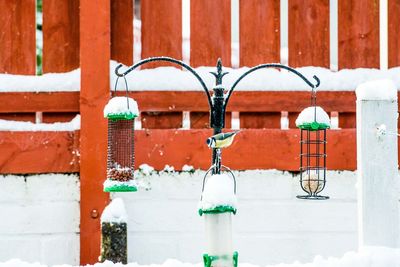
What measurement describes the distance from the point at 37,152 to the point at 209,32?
1.01 metres

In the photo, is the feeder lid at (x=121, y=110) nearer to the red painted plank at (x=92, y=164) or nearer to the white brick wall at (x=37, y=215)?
the red painted plank at (x=92, y=164)

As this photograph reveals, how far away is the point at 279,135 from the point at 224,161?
0.29m

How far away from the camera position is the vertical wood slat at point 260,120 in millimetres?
3121

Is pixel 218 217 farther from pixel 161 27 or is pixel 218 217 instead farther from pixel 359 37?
pixel 359 37

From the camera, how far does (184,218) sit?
3.05m

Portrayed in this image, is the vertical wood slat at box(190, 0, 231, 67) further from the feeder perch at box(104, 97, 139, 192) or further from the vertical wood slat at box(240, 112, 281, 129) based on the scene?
the feeder perch at box(104, 97, 139, 192)

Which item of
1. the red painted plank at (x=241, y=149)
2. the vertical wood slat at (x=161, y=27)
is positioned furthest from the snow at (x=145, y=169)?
the vertical wood slat at (x=161, y=27)

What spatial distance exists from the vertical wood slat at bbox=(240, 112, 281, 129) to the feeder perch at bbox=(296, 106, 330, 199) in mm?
147

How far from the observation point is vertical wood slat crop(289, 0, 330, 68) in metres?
3.15

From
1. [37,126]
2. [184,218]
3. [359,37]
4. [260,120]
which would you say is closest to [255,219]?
[184,218]

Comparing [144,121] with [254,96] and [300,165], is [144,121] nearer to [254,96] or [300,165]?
[254,96]

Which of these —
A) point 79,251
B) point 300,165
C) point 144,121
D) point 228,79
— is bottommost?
point 79,251

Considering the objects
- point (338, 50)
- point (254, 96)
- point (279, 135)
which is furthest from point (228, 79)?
point (338, 50)

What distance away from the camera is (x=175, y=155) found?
3.04m
